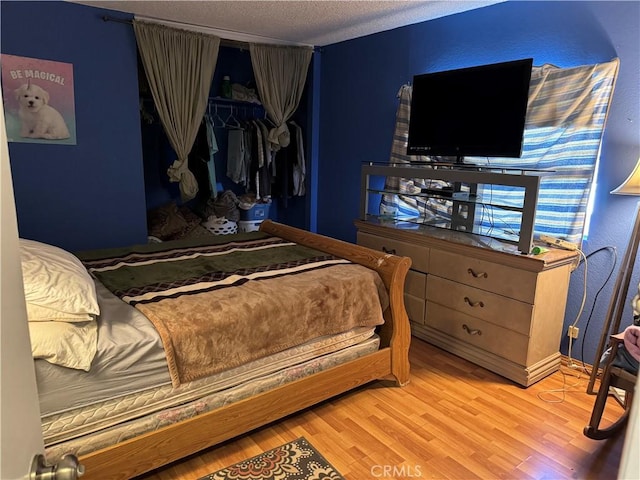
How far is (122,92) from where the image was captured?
11.7 ft

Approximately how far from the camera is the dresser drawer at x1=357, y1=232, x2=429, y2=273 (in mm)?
2951

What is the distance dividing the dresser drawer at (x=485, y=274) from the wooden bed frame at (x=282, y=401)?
56 cm

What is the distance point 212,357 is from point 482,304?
1.66m

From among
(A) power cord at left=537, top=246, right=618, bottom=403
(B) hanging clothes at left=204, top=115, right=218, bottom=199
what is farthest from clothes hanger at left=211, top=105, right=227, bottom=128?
(A) power cord at left=537, top=246, right=618, bottom=403

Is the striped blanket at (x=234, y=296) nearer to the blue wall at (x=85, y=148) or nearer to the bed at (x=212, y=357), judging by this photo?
the bed at (x=212, y=357)

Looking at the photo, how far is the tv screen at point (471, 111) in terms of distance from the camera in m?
2.70

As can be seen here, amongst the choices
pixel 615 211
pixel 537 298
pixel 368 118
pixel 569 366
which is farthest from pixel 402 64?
pixel 569 366

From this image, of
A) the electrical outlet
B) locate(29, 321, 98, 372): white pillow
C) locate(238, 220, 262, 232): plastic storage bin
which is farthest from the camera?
locate(238, 220, 262, 232): plastic storage bin

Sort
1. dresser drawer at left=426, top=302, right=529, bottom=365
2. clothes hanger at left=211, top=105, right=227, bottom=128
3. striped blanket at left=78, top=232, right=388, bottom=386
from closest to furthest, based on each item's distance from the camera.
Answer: striped blanket at left=78, top=232, right=388, bottom=386, dresser drawer at left=426, top=302, right=529, bottom=365, clothes hanger at left=211, top=105, right=227, bottom=128

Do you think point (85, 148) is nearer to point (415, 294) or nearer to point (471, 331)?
point (415, 294)

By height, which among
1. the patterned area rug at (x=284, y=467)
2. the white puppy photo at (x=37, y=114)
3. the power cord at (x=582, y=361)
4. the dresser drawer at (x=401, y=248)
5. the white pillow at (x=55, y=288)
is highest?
the white puppy photo at (x=37, y=114)

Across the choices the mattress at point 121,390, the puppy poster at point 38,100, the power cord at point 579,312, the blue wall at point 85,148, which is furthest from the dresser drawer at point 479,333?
the puppy poster at point 38,100

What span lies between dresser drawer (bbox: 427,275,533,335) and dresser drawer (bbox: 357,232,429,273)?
119 millimetres

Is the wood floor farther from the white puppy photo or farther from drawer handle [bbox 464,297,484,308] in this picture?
the white puppy photo
